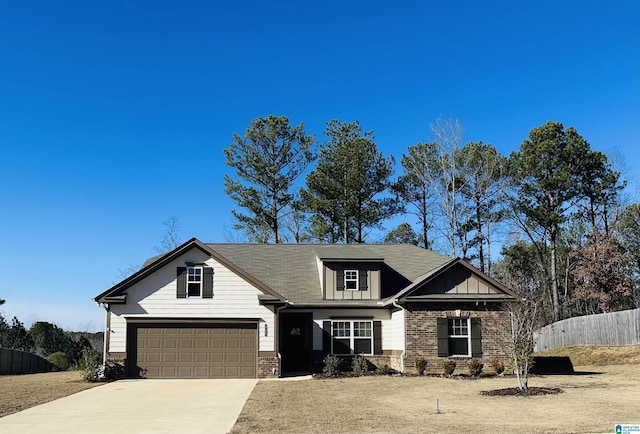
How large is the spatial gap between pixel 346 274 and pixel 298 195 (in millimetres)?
17042

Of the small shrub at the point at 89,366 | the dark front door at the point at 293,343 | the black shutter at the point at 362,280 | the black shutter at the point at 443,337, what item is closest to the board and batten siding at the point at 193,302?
the small shrub at the point at 89,366

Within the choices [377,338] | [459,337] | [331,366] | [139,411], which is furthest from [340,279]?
[139,411]

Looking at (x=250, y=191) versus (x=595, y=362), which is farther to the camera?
(x=250, y=191)

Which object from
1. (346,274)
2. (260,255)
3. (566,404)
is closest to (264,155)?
(260,255)

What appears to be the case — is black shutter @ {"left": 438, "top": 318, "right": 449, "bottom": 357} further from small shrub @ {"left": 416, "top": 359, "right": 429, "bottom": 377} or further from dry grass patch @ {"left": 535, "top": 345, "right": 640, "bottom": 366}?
dry grass patch @ {"left": 535, "top": 345, "right": 640, "bottom": 366}

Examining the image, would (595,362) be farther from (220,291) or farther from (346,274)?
(220,291)

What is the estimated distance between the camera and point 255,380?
22.9 m

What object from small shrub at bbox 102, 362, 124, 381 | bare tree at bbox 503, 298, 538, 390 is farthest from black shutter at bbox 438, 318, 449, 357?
small shrub at bbox 102, 362, 124, 381

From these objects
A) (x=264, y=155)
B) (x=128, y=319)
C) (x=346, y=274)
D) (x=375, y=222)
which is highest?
(x=264, y=155)

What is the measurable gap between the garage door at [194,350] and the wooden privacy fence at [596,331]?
16.3m

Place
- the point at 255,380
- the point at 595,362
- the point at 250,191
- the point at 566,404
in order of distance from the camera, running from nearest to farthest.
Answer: the point at 566,404 < the point at 255,380 < the point at 595,362 < the point at 250,191

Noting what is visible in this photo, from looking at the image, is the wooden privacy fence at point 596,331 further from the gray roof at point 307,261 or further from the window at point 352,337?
the window at point 352,337

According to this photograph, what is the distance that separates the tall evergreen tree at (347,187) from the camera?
4122 centimetres

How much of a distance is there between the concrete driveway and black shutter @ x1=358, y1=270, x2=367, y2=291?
7.76 meters
